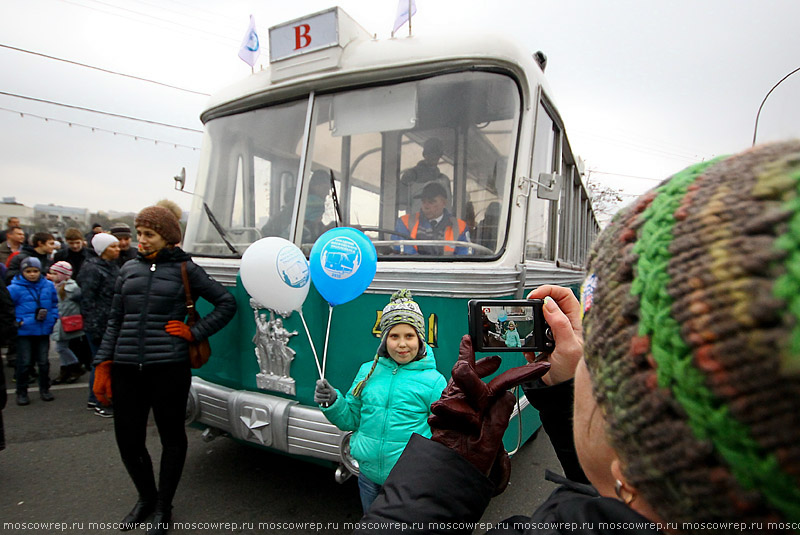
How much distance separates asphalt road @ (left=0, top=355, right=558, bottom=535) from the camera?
2.81 metres

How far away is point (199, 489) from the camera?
317 cm

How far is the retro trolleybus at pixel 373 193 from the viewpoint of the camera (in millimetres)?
2537

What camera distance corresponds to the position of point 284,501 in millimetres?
3045

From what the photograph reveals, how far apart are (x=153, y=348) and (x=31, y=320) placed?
11.5 ft

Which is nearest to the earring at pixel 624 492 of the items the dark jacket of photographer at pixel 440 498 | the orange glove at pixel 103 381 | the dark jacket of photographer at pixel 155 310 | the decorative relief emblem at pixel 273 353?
the dark jacket of photographer at pixel 440 498

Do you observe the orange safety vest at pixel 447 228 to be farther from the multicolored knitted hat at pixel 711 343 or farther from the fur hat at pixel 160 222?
the multicolored knitted hat at pixel 711 343

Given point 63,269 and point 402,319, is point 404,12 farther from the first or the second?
point 63,269

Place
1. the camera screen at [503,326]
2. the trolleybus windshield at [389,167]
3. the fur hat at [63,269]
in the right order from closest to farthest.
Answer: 1. the camera screen at [503,326]
2. the trolleybus windshield at [389,167]
3. the fur hat at [63,269]

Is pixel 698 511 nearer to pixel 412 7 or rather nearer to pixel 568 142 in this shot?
pixel 412 7

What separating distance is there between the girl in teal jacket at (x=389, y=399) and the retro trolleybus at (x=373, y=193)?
27 cm

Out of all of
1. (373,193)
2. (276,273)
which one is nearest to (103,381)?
(276,273)

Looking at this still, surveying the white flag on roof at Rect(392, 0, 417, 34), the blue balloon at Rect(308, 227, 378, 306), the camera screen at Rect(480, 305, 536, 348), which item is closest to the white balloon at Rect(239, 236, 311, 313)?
the blue balloon at Rect(308, 227, 378, 306)

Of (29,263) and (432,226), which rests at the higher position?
(432,226)

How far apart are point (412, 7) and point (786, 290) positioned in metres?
2.92
